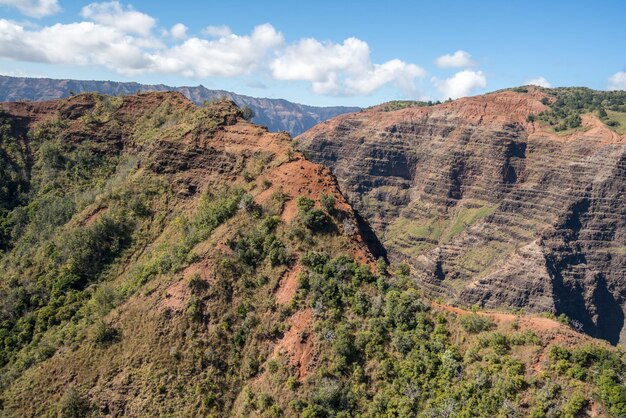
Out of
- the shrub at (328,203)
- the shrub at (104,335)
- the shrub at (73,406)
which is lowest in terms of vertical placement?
the shrub at (73,406)

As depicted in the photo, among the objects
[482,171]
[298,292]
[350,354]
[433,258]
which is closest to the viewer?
[350,354]

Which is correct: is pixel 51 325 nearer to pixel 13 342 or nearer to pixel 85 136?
pixel 13 342

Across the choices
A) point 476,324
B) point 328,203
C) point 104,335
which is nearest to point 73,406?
point 104,335

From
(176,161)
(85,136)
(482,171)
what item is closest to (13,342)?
(176,161)

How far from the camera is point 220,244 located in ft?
183

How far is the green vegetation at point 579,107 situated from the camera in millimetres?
148125

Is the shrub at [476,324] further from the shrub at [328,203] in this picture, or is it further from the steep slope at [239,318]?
the shrub at [328,203]

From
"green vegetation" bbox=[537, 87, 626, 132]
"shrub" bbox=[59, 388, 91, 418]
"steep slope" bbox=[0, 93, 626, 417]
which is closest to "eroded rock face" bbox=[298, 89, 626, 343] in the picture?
"green vegetation" bbox=[537, 87, 626, 132]

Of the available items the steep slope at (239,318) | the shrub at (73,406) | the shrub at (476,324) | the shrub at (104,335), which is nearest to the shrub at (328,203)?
the steep slope at (239,318)

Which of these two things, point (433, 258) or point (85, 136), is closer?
point (85, 136)

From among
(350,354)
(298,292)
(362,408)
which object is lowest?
(362,408)

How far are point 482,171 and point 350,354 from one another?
Answer: 123536 mm

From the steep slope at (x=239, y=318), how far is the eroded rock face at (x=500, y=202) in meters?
49.4

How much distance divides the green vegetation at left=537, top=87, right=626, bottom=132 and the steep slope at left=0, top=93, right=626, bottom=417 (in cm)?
11831
